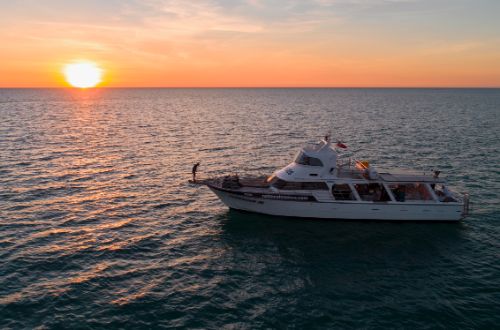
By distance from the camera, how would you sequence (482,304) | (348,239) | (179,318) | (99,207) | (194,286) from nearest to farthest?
(179,318) → (482,304) → (194,286) → (348,239) → (99,207)

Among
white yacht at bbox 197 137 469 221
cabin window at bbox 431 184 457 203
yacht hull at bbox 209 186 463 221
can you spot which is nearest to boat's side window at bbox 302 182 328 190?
white yacht at bbox 197 137 469 221

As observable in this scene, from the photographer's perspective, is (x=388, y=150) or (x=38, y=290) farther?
(x=388, y=150)

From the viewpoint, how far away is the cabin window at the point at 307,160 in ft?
106

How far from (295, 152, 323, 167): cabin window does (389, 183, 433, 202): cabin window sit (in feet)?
23.5

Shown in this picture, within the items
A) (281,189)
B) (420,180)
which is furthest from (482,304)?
(281,189)

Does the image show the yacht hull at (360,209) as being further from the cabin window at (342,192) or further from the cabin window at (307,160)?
the cabin window at (307,160)

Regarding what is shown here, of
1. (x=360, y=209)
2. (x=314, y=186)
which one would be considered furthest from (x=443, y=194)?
(x=314, y=186)

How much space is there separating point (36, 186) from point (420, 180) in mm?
39389

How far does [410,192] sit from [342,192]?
22.6 feet

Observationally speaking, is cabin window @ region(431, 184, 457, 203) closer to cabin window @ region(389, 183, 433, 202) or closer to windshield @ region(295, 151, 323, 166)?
cabin window @ region(389, 183, 433, 202)

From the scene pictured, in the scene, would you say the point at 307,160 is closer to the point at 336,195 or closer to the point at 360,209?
the point at 336,195

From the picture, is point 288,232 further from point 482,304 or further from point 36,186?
point 36,186

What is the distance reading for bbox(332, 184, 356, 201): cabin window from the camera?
3172 cm

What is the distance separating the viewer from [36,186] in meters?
40.0
